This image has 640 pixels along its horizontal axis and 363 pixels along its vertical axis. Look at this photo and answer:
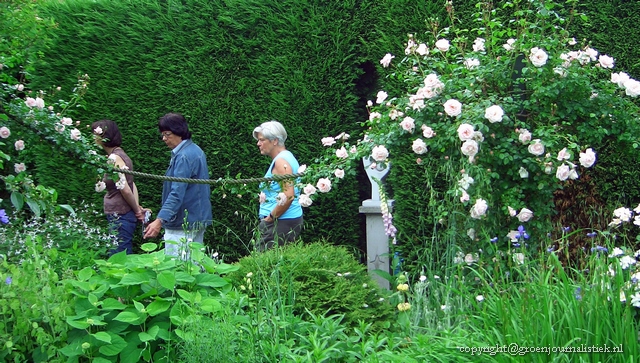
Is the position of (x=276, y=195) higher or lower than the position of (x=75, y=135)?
lower

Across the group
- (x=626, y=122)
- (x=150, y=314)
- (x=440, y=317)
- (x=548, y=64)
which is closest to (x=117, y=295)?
(x=150, y=314)

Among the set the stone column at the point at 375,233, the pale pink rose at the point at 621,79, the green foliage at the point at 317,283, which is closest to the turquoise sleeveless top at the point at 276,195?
the stone column at the point at 375,233

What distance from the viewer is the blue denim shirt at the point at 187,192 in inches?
193

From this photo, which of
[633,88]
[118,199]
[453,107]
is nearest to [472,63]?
[453,107]

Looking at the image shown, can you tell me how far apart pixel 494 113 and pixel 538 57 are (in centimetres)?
37

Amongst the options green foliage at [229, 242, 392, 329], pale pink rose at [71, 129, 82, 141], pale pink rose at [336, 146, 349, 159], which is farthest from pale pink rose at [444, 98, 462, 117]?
pale pink rose at [71, 129, 82, 141]

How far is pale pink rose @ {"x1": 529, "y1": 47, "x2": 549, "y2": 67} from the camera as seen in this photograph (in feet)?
11.4

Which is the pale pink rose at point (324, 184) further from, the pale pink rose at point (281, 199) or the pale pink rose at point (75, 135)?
the pale pink rose at point (75, 135)

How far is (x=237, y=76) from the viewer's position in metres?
6.20

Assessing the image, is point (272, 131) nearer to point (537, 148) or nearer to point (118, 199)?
point (118, 199)

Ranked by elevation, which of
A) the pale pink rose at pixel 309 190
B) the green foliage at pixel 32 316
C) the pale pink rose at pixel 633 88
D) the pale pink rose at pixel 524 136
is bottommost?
the green foliage at pixel 32 316

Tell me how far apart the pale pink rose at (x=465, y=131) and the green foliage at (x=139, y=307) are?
52.0 inches

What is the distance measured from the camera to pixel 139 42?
6590 millimetres

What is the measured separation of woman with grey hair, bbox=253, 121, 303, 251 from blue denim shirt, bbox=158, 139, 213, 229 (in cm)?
46
